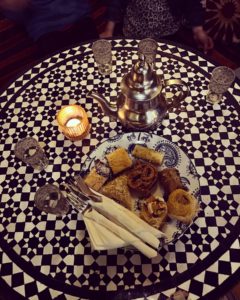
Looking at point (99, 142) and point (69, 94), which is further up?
point (69, 94)

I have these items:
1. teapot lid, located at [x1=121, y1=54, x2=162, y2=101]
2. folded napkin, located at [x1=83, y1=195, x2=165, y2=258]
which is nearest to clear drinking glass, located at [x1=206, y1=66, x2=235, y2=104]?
teapot lid, located at [x1=121, y1=54, x2=162, y2=101]

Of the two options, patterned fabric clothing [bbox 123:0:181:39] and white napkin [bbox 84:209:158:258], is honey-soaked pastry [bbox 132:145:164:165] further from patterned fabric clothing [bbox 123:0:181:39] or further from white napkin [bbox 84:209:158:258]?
patterned fabric clothing [bbox 123:0:181:39]

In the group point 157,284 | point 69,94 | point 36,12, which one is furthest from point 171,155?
point 36,12

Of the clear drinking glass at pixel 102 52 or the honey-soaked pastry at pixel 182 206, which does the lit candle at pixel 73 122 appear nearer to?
the clear drinking glass at pixel 102 52

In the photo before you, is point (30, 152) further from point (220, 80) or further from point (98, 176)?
point (220, 80)

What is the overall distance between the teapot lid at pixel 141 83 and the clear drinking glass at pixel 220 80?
36 centimetres

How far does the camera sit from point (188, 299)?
3.53ft

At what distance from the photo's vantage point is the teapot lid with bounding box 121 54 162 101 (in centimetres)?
119

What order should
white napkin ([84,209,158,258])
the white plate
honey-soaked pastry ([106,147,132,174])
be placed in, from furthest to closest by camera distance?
honey-soaked pastry ([106,147,132,174])
the white plate
white napkin ([84,209,158,258])

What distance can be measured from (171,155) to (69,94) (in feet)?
2.06

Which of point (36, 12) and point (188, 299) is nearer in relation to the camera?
point (188, 299)

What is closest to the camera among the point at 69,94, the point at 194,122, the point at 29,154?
the point at 29,154

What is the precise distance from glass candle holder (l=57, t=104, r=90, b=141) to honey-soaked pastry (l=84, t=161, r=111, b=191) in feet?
0.65

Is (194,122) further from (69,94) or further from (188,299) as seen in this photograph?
(188,299)
